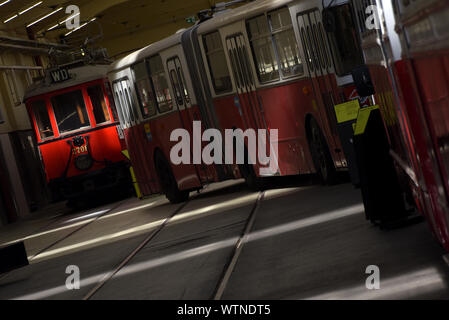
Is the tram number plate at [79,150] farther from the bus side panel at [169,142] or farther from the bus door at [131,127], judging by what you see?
the bus side panel at [169,142]

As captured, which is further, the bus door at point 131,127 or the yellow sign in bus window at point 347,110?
the bus door at point 131,127

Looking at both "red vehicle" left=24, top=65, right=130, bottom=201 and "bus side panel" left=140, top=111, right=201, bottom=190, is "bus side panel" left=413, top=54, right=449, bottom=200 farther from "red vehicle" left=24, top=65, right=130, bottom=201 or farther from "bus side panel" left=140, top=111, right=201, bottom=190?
"red vehicle" left=24, top=65, right=130, bottom=201

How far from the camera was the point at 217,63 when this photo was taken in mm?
16938

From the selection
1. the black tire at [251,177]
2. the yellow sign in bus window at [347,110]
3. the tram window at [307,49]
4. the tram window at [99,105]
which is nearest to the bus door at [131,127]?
the black tire at [251,177]

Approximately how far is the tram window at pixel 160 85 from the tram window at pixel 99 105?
7439mm

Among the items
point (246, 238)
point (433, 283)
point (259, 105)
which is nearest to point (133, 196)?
point (259, 105)

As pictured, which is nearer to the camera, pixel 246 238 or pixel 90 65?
pixel 246 238

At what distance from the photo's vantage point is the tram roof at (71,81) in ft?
85.8

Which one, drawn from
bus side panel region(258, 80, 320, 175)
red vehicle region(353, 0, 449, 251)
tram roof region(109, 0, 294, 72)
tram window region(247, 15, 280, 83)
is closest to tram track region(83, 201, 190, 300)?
bus side panel region(258, 80, 320, 175)

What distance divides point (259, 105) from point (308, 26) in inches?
84.8

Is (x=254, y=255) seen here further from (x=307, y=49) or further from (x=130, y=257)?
(x=307, y=49)

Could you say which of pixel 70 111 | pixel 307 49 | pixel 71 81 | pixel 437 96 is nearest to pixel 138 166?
pixel 70 111

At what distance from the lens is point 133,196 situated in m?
27.1

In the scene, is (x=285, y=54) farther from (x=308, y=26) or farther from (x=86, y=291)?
(x=86, y=291)
